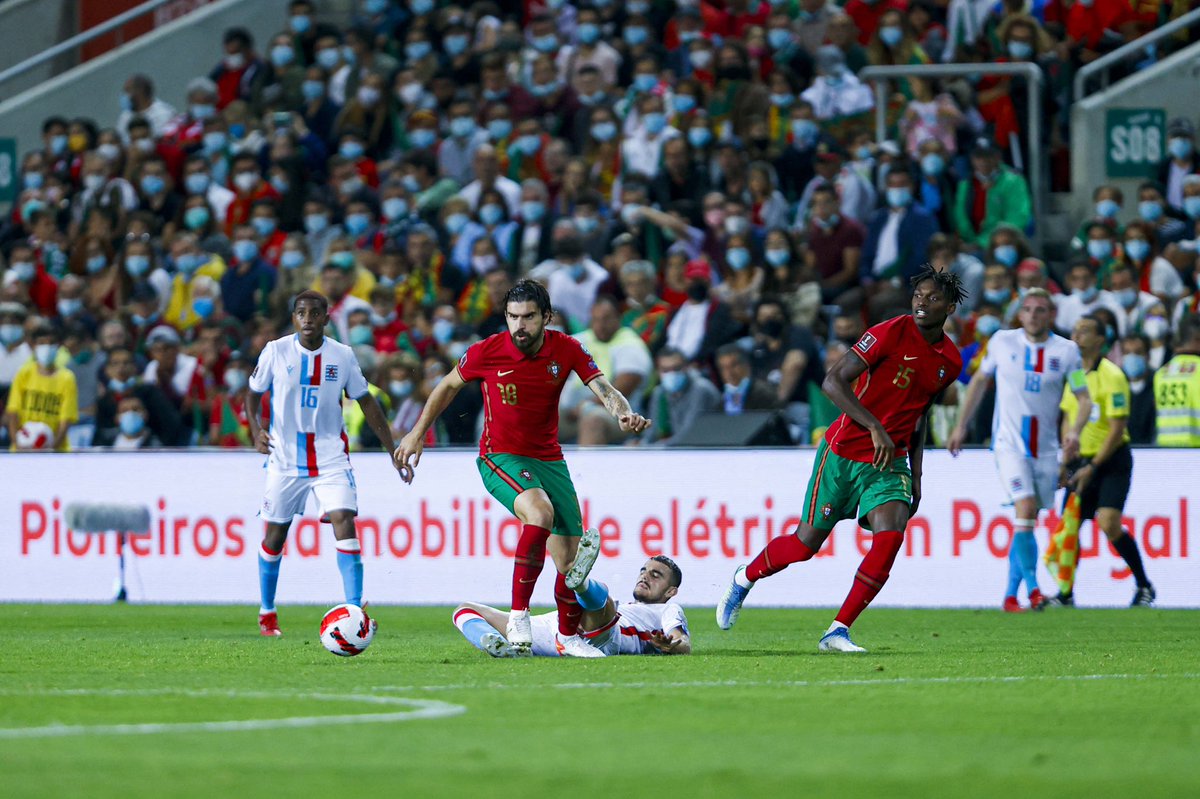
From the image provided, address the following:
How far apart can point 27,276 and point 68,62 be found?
5730 millimetres

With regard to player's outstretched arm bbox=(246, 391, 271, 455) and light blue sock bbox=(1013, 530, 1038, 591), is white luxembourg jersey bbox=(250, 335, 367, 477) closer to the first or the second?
player's outstretched arm bbox=(246, 391, 271, 455)

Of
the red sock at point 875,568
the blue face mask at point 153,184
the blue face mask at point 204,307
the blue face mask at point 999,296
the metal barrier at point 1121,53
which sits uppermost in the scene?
the metal barrier at point 1121,53

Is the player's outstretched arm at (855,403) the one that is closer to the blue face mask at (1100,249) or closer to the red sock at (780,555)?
the red sock at (780,555)

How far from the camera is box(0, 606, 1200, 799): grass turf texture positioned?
6.08 m

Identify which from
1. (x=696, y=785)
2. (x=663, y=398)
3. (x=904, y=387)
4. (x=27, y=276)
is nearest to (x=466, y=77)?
(x=27, y=276)

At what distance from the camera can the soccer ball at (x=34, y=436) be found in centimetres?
2025

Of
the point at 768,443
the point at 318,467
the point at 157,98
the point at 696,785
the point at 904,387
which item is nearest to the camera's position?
the point at 696,785

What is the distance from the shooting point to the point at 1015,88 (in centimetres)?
2109

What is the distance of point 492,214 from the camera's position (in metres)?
21.5

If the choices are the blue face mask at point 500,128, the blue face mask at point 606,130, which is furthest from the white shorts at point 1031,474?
the blue face mask at point 500,128

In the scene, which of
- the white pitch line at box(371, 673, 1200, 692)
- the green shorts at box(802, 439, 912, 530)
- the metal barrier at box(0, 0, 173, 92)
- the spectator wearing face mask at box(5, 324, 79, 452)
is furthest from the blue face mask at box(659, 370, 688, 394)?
the metal barrier at box(0, 0, 173, 92)

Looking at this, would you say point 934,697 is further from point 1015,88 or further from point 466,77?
point 466,77

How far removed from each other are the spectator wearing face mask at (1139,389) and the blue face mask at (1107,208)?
255cm

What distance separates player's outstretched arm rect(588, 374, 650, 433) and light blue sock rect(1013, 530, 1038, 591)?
550cm
